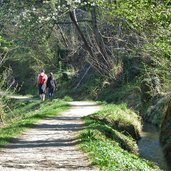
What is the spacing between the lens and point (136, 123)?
2364cm

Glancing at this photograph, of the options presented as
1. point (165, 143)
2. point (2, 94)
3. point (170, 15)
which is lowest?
point (165, 143)

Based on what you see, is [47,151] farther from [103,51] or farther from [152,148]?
[103,51]

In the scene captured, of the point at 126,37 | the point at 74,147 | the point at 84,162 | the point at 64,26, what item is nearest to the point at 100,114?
the point at 74,147

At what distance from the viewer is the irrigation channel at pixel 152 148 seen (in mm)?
18577

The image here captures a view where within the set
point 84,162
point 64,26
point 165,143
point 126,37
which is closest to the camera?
point 84,162

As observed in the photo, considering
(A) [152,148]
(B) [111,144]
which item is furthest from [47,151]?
(A) [152,148]

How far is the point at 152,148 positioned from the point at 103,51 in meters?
22.2

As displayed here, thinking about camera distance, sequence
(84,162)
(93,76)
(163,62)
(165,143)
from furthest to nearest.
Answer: (93,76) → (163,62) → (165,143) → (84,162)

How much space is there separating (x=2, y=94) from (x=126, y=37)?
2272 cm

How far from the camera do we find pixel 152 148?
2117 centimetres

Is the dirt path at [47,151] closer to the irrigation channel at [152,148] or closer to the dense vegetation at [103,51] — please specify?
the irrigation channel at [152,148]

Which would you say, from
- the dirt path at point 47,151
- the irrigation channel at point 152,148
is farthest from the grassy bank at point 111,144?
the irrigation channel at point 152,148

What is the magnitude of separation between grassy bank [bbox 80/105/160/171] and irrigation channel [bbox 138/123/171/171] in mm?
706

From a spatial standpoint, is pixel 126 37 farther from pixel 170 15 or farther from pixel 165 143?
pixel 170 15
